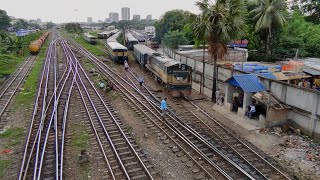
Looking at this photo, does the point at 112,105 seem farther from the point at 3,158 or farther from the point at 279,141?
the point at 279,141

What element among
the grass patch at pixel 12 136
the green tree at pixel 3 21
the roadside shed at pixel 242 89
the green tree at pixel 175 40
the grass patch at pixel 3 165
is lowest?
the grass patch at pixel 3 165

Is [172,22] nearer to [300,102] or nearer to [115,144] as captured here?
[300,102]

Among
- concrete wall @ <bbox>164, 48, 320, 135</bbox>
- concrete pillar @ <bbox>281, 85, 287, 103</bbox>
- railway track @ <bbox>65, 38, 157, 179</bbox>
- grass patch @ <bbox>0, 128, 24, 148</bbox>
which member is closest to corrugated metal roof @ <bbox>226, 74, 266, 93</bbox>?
concrete wall @ <bbox>164, 48, 320, 135</bbox>

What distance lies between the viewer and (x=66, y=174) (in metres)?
12.5

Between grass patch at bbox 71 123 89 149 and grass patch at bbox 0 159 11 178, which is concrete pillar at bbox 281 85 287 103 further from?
grass patch at bbox 0 159 11 178

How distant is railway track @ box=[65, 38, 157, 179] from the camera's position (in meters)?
12.5

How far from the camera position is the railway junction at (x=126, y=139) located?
12711mm

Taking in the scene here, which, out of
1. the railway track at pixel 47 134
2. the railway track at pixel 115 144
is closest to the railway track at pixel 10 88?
the railway track at pixel 47 134

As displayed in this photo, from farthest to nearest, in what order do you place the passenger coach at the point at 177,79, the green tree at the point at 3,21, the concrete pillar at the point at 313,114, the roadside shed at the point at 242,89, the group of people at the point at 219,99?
the green tree at the point at 3,21, the passenger coach at the point at 177,79, the group of people at the point at 219,99, the roadside shed at the point at 242,89, the concrete pillar at the point at 313,114

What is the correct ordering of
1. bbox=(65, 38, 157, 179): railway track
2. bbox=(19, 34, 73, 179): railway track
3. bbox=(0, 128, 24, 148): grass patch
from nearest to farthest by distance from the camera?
1. bbox=(65, 38, 157, 179): railway track
2. bbox=(19, 34, 73, 179): railway track
3. bbox=(0, 128, 24, 148): grass patch

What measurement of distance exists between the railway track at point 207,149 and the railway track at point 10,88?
8.90 m

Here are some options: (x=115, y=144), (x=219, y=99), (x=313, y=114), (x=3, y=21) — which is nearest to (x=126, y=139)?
(x=115, y=144)

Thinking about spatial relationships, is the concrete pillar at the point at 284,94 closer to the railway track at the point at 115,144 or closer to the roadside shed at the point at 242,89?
the roadside shed at the point at 242,89

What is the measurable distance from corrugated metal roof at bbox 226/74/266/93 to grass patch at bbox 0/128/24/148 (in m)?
14.2
